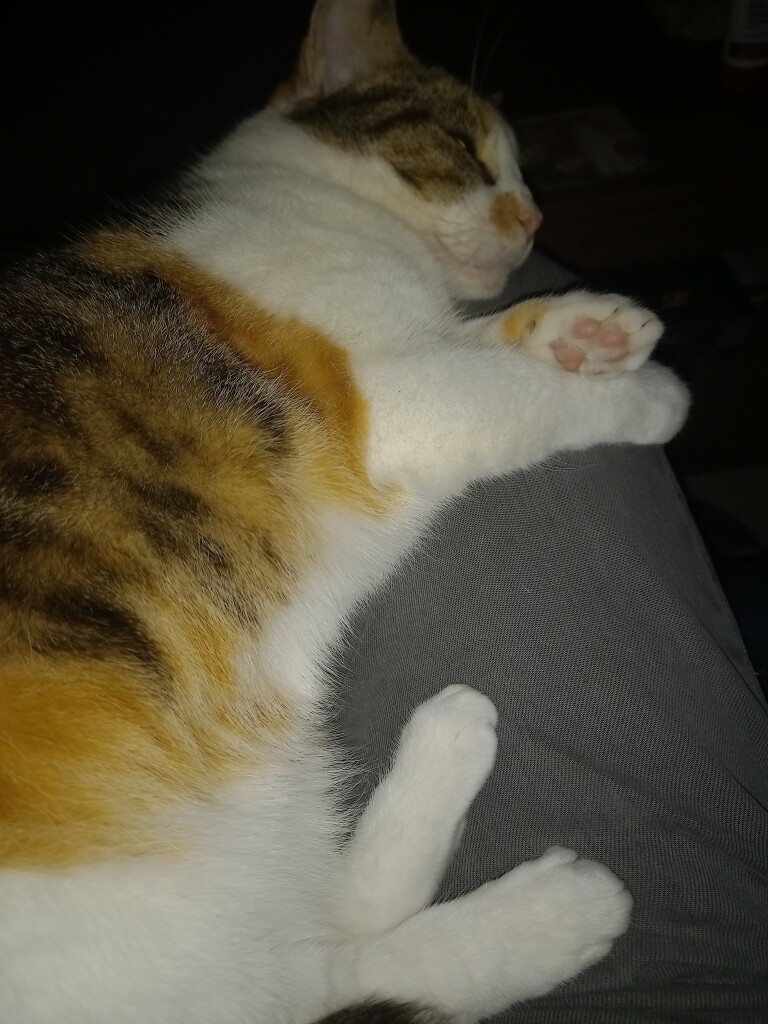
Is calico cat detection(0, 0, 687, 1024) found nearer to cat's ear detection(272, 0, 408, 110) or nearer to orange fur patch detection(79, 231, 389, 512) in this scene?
orange fur patch detection(79, 231, 389, 512)

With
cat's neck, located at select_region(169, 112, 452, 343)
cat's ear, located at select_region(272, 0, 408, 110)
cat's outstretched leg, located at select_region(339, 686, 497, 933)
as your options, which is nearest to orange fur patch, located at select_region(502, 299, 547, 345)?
cat's neck, located at select_region(169, 112, 452, 343)

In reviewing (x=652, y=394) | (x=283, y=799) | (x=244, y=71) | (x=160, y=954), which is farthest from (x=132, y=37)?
(x=160, y=954)

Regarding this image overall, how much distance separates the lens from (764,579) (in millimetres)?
1591

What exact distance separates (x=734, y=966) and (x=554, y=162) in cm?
188

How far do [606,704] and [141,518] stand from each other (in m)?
0.58

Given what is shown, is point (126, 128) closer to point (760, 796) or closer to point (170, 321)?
point (170, 321)

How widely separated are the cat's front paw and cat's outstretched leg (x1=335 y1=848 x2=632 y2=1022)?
2.04ft

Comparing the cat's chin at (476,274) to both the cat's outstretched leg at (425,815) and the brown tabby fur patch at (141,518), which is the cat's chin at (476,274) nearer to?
the brown tabby fur patch at (141,518)

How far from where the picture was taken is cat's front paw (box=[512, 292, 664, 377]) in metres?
1.00

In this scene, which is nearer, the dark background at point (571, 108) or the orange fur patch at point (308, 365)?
the orange fur patch at point (308, 365)

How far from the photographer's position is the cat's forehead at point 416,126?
4.18 feet

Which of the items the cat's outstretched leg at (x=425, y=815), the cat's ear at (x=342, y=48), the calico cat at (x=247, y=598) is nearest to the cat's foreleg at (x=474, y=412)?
the calico cat at (x=247, y=598)

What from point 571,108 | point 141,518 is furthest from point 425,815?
point 571,108

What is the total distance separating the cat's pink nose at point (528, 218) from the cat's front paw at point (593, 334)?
1.14 ft
